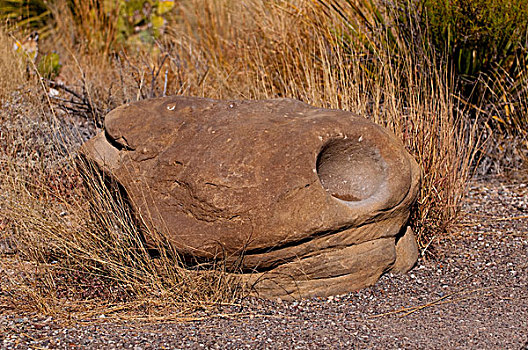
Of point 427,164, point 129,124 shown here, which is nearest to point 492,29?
point 427,164

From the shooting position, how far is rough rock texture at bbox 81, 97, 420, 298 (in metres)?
3.06

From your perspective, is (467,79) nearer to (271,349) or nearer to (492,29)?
(492,29)

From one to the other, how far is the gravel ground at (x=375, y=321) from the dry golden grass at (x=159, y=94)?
0.18m

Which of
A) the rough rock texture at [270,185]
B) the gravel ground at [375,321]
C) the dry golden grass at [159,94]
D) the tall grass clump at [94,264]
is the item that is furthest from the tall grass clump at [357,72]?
the tall grass clump at [94,264]

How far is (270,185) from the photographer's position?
3.06m

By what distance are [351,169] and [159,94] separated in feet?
8.57

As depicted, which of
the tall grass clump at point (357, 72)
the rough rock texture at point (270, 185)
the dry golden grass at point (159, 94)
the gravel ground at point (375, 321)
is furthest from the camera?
the tall grass clump at point (357, 72)

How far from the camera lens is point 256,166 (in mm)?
A: 3092

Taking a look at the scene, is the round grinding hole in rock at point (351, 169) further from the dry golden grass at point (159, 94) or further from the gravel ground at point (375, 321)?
the dry golden grass at point (159, 94)

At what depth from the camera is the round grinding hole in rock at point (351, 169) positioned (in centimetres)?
328

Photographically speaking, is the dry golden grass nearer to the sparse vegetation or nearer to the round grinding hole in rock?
the sparse vegetation

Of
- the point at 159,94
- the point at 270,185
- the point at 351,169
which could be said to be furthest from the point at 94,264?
the point at 159,94

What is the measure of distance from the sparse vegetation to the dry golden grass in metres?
0.01

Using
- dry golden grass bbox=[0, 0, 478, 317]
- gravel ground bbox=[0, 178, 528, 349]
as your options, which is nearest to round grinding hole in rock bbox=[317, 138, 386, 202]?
gravel ground bbox=[0, 178, 528, 349]
